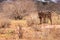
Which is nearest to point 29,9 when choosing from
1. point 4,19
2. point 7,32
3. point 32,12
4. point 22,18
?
point 32,12

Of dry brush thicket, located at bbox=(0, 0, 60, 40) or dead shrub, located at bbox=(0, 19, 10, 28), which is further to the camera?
dead shrub, located at bbox=(0, 19, 10, 28)

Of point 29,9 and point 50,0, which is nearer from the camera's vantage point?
point 29,9

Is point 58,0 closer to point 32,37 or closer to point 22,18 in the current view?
point 22,18

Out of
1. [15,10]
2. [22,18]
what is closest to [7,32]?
[22,18]

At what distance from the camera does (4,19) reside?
13.7m

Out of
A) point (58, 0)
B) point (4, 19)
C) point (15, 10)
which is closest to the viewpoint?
point (4, 19)

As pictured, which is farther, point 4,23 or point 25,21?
point 25,21

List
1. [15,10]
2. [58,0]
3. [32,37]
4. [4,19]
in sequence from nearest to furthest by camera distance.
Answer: [32,37]
[4,19]
[15,10]
[58,0]

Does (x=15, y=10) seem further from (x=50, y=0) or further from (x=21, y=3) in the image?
(x=50, y=0)

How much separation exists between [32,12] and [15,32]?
174 inches

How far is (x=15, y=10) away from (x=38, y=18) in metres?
2.07

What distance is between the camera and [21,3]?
52.6 ft

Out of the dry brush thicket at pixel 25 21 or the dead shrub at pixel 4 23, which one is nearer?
the dry brush thicket at pixel 25 21

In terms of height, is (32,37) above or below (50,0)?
below
